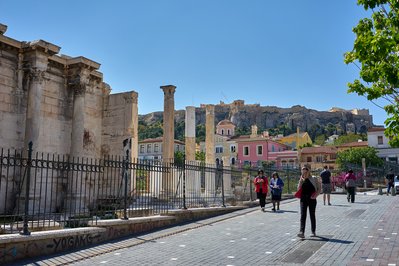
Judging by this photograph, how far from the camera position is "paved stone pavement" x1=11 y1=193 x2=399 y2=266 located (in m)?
7.29

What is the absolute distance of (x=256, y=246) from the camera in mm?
8594

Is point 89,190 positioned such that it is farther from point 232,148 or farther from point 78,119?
point 232,148

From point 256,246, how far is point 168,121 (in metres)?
15.2

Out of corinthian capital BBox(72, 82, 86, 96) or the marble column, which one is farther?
corinthian capital BBox(72, 82, 86, 96)

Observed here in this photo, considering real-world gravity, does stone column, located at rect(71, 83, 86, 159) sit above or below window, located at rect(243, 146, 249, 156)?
below

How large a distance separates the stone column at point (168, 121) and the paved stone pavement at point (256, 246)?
10.4 metres

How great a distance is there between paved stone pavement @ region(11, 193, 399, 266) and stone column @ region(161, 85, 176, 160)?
10409mm

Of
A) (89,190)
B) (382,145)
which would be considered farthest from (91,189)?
(382,145)

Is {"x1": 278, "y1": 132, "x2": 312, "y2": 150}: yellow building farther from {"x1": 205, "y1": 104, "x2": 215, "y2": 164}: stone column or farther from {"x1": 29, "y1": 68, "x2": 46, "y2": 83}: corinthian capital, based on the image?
{"x1": 29, "y1": 68, "x2": 46, "y2": 83}: corinthian capital

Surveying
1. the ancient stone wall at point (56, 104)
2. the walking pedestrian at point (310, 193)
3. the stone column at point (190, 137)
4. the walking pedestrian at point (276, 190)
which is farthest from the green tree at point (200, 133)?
the walking pedestrian at point (310, 193)

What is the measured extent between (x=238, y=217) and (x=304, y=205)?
194 inches

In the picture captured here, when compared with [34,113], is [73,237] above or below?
below

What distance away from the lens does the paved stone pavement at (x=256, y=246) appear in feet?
23.9

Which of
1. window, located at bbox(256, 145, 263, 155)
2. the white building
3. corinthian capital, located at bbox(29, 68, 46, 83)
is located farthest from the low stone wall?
window, located at bbox(256, 145, 263, 155)
